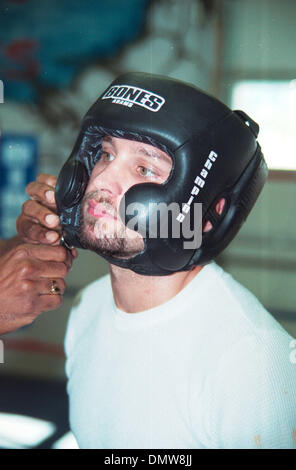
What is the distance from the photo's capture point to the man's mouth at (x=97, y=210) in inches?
47.4

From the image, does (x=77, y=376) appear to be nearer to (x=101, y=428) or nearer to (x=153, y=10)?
(x=101, y=428)

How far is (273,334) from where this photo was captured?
1200 mm

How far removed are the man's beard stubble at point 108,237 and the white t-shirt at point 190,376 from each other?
0.70 feet

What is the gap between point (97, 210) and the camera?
1.22m

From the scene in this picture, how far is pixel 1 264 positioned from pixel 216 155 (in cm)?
63

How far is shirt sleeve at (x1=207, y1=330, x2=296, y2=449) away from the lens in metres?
1.10

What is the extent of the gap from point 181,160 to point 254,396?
0.53 m

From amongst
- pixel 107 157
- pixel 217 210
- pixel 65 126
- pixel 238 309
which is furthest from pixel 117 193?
pixel 65 126

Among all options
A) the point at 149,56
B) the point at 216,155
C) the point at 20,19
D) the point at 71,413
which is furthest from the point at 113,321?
the point at 20,19

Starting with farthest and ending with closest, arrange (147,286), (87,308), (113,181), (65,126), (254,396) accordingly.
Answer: (65,126) < (87,308) < (147,286) < (113,181) < (254,396)

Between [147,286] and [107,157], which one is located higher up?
[107,157]

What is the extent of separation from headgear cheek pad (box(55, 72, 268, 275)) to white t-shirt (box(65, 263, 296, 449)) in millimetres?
143

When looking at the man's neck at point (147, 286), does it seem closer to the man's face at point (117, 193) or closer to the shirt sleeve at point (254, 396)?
the man's face at point (117, 193)

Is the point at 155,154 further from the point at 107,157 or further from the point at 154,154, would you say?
the point at 107,157
